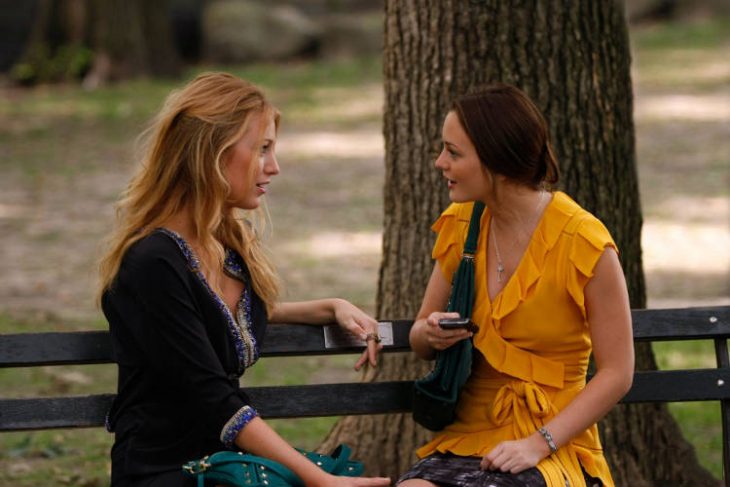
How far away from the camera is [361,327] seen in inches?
156

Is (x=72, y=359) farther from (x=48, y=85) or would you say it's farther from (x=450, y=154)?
(x=48, y=85)

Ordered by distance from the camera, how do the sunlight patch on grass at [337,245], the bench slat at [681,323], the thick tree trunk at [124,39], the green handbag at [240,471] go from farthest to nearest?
the thick tree trunk at [124,39] < the sunlight patch on grass at [337,245] < the bench slat at [681,323] < the green handbag at [240,471]

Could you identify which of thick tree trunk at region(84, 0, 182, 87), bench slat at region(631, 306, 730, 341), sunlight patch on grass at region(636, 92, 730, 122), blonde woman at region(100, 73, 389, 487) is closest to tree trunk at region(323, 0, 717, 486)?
bench slat at region(631, 306, 730, 341)

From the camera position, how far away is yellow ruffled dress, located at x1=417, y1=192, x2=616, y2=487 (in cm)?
360

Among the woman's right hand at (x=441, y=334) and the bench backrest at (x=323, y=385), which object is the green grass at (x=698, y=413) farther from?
the woman's right hand at (x=441, y=334)

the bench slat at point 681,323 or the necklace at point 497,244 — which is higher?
the necklace at point 497,244

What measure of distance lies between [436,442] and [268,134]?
0.98m

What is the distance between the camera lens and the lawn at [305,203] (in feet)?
23.4

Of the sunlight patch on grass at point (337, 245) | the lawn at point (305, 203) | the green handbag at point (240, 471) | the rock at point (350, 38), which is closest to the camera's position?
the green handbag at point (240, 471)

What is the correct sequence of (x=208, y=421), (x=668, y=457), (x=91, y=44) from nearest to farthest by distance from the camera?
1. (x=208, y=421)
2. (x=668, y=457)
3. (x=91, y=44)

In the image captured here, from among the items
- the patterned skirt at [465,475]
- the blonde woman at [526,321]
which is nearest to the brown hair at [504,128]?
the blonde woman at [526,321]

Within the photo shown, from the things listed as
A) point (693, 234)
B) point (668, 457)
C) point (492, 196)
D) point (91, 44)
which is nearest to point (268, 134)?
point (492, 196)

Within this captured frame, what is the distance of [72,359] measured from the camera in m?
4.01

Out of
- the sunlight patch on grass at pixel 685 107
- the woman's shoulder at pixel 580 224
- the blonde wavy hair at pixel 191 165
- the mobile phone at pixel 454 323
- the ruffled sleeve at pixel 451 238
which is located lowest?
the sunlight patch on grass at pixel 685 107
